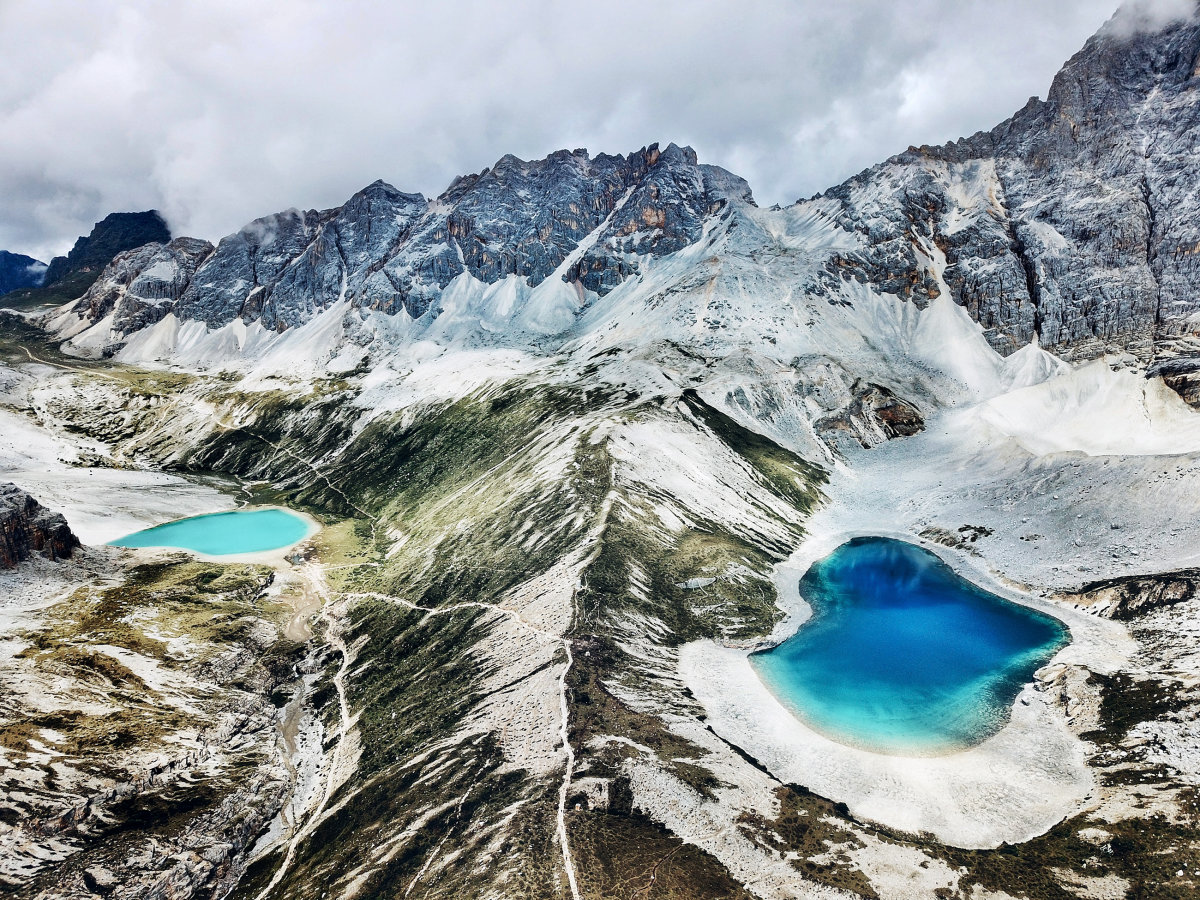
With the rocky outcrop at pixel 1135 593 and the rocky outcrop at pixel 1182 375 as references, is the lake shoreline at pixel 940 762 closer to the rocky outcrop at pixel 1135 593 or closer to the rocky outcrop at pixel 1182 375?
the rocky outcrop at pixel 1135 593

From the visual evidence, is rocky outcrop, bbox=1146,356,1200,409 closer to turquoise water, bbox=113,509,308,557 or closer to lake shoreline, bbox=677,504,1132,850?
lake shoreline, bbox=677,504,1132,850

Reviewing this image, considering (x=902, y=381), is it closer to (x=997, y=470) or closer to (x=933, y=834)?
(x=997, y=470)

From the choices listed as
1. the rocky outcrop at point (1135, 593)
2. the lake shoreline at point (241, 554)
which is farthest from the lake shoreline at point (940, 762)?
the lake shoreline at point (241, 554)

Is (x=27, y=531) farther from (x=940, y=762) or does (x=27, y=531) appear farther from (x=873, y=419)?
(x=873, y=419)

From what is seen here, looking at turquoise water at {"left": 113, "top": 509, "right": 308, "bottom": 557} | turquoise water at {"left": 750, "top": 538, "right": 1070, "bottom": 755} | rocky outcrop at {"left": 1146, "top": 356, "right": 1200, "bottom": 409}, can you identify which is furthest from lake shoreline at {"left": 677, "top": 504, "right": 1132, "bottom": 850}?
rocky outcrop at {"left": 1146, "top": 356, "right": 1200, "bottom": 409}

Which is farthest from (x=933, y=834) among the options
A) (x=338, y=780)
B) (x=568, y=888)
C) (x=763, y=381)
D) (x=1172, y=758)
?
(x=763, y=381)

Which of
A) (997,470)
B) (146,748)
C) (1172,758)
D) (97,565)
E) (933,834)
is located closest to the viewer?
(933,834)
